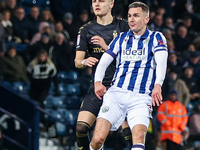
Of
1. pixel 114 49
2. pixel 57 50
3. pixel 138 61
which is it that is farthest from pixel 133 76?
pixel 57 50

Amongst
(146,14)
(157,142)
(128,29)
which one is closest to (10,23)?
(157,142)

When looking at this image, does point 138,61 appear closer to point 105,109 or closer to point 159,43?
point 159,43

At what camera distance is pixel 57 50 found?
11359mm

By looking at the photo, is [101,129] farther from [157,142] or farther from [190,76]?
[190,76]

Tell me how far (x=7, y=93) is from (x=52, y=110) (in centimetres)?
170

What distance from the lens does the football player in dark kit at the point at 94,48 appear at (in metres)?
6.17

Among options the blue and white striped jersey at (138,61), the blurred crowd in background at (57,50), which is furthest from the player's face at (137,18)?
the blurred crowd in background at (57,50)

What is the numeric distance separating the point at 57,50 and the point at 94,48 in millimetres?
5033

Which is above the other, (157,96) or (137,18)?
(137,18)

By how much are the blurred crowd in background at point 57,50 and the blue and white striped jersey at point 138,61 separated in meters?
4.83

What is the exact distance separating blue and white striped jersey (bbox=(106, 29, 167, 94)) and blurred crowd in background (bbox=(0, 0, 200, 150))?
15.8 feet

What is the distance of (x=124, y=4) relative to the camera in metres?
14.8

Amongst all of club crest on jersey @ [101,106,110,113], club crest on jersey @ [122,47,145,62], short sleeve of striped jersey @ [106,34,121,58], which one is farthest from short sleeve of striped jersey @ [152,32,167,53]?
club crest on jersey @ [101,106,110,113]

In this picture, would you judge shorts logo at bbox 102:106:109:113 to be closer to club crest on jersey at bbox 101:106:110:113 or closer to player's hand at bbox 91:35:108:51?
club crest on jersey at bbox 101:106:110:113
